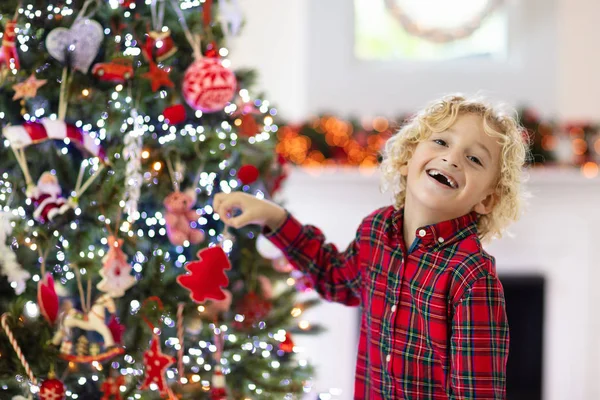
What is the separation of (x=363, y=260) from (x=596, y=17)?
6.72 ft

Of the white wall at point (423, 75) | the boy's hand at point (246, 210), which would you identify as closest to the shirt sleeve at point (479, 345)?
the boy's hand at point (246, 210)

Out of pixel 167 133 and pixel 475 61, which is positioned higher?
pixel 475 61

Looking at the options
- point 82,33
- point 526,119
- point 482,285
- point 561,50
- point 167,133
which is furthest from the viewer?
point 561,50

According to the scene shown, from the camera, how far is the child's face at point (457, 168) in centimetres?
124

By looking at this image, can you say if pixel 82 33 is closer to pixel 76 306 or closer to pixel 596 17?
pixel 76 306

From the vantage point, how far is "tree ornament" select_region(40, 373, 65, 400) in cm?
137

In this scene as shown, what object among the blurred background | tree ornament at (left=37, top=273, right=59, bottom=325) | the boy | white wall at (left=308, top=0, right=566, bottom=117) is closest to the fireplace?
the blurred background

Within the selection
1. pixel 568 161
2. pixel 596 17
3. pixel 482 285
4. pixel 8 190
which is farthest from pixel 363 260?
pixel 596 17

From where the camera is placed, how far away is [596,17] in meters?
2.87

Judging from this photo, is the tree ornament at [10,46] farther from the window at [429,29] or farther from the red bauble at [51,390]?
the window at [429,29]

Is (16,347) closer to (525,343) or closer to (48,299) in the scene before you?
(48,299)

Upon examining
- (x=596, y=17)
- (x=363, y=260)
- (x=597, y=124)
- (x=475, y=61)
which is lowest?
(x=363, y=260)

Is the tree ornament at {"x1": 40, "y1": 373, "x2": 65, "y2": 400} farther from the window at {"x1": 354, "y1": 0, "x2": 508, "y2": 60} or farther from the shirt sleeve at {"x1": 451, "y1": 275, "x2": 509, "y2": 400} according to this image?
the window at {"x1": 354, "y1": 0, "x2": 508, "y2": 60}

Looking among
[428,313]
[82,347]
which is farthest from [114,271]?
[428,313]
